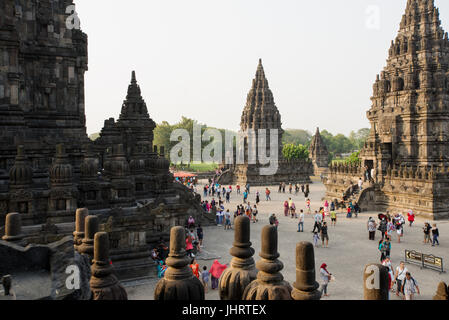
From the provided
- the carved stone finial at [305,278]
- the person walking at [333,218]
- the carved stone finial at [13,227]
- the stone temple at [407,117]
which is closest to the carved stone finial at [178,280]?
the carved stone finial at [305,278]

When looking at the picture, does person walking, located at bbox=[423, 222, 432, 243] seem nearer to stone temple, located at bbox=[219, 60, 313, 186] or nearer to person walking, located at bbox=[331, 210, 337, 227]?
person walking, located at bbox=[331, 210, 337, 227]

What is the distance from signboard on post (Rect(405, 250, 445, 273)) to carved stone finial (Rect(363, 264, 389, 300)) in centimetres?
1189

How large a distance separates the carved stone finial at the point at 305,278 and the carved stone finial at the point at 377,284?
55cm

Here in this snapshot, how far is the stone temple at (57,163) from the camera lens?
12641 millimetres

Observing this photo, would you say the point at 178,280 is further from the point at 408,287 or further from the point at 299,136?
the point at 299,136

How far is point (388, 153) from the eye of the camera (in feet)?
105

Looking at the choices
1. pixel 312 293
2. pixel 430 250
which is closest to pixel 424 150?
pixel 430 250

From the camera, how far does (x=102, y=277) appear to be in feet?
16.2

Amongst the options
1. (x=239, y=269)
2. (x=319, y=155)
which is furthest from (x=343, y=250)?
(x=319, y=155)

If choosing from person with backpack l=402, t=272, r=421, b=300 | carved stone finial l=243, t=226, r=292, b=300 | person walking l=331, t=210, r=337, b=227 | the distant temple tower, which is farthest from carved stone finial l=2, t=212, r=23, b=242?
the distant temple tower

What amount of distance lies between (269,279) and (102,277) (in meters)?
2.18

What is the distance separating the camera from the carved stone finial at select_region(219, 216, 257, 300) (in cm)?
503
